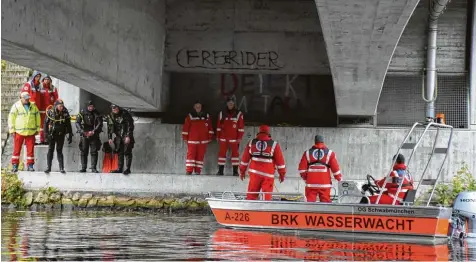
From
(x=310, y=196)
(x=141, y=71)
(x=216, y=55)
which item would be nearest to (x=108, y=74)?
(x=141, y=71)

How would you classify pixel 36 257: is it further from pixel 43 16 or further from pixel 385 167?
pixel 385 167

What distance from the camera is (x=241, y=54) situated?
26.7 meters

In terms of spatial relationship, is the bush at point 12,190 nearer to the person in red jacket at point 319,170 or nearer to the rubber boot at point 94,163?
the rubber boot at point 94,163

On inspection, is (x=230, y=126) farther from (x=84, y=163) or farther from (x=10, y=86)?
(x=10, y=86)

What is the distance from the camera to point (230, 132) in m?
26.6

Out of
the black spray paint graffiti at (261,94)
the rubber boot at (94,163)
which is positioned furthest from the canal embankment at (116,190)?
the black spray paint graffiti at (261,94)

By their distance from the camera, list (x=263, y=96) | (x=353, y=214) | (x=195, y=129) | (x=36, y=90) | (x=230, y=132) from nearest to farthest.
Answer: (x=353, y=214), (x=195, y=129), (x=230, y=132), (x=36, y=90), (x=263, y=96)

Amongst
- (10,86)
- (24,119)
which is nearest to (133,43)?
(24,119)

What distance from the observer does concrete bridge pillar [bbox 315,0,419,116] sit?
13719 mm

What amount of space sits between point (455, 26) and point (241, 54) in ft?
18.6

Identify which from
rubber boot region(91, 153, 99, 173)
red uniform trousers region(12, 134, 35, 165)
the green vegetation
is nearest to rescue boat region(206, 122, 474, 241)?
the green vegetation

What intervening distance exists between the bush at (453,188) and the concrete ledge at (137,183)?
259 cm

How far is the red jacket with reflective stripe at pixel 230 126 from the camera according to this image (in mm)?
26469

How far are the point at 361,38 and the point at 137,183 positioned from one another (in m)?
11.2
